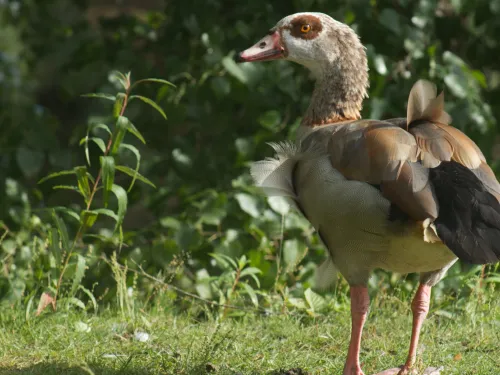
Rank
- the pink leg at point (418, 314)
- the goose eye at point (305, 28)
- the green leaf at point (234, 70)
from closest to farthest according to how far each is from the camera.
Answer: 1. the pink leg at point (418, 314)
2. the goose eye at point (305, 28)
3. the green leaf at point (234, 70)

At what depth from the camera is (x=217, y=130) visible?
259 inches

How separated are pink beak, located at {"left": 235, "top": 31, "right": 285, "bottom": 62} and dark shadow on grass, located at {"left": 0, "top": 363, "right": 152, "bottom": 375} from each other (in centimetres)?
193

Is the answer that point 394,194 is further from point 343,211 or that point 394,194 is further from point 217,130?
point 217,130

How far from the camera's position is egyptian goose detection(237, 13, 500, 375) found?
11.7 ft

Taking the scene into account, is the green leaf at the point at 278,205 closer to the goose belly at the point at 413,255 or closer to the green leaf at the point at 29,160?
the goose belly at the point at 413,255

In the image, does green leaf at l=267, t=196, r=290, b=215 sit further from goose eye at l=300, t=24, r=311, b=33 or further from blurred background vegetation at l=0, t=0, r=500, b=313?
goose eye at l=300, t=24, r=311, b=33

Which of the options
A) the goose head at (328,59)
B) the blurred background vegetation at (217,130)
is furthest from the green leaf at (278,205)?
the goose head at (328,59)

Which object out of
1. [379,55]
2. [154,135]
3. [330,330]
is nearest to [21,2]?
[154,135]

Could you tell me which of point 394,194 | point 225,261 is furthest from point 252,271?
point 394,194

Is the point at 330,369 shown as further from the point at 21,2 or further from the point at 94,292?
the point at 21,2

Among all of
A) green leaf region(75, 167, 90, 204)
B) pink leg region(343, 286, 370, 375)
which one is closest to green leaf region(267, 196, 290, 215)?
green leaf region(75, 167, 90, 204)

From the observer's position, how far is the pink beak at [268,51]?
4.89m

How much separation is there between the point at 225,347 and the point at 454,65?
2.98m

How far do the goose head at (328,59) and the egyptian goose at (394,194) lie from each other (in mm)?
200
